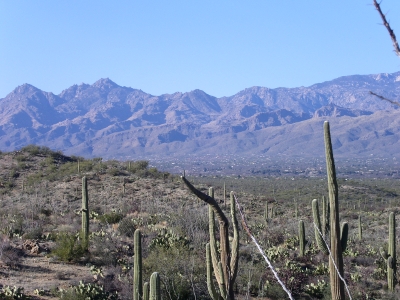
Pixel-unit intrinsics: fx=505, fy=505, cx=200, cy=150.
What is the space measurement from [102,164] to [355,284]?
28966mm

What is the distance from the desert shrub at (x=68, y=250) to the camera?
48.9ft

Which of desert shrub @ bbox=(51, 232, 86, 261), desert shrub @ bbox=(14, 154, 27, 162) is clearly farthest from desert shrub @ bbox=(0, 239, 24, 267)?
desert shrub @ bbox=(14, 154, 27, 162)

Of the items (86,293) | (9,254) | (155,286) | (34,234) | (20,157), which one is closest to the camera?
(155,286)

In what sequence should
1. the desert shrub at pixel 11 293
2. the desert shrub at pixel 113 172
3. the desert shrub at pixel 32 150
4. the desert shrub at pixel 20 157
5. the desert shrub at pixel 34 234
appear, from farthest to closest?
the desert shrub at pixel 32 150, the desert shrub at pixel 20 157, the desert shrub at pixel 113 172, the desert shrub at pixel 34 234, the desert shrub at pixel 11 293

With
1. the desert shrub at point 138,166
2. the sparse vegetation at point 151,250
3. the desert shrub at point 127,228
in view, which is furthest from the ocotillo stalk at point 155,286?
the desert shrub at point 138,166

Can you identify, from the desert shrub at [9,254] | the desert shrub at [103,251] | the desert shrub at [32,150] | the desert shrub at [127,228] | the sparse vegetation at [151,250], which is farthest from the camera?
the desert shrub at [32,150]

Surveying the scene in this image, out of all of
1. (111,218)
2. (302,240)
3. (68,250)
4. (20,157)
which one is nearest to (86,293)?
(68,250)

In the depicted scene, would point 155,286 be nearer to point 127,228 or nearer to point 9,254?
point 9,254

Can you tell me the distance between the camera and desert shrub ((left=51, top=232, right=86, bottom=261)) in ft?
48.9

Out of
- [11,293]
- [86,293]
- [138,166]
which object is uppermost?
[138,166]

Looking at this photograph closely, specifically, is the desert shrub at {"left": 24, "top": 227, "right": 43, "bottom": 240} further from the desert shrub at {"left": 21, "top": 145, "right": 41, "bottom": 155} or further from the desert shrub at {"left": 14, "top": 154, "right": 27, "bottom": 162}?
the desert shrub at {"left": 21, "top": 145, "right": 41, "bottom": 155}

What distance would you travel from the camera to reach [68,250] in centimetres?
1489

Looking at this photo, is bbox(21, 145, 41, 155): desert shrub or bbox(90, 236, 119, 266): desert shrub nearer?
bbox(90, 236, 119, 266): desert shrub

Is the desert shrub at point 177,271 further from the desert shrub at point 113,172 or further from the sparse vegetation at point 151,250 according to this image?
the desert shrub at point 113,172
